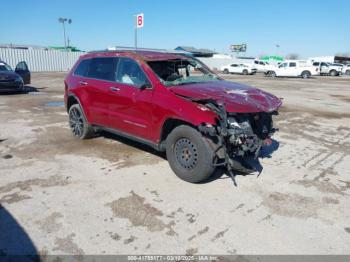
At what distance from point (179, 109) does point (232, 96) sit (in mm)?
768

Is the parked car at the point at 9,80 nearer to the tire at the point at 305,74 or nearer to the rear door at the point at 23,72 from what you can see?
the rear door at the point at 23,72

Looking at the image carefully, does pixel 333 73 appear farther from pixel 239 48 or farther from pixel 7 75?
pixel 239 48

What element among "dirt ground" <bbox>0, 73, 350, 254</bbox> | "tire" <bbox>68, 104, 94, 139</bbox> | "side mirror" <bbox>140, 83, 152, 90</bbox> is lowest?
"dirt ground" <bbox>0, 73, 350, 254</bbox>

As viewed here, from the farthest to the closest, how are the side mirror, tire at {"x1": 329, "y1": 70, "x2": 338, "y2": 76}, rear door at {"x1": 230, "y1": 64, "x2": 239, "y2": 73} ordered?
1. rear door at {"x1": 230, "y1": 64, "x2": 239, "y2": 73}
2. tire at {"x1": 329, "y1": 70, "x2": 338, "y2": 76}
3. the side mirror

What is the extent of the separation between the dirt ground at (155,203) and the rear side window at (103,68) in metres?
1.37

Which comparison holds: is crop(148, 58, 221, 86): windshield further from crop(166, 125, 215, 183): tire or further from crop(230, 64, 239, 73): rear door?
crop(230, 64, 239, 73): rear door

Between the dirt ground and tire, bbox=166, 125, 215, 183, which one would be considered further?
tire, bbox=166, 125, 215, 183

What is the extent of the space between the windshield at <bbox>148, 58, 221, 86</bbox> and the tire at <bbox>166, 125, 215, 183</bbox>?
88cm

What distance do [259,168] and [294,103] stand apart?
29.4 feet

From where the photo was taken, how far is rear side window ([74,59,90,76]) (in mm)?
6454

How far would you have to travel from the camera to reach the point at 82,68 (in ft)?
21.6

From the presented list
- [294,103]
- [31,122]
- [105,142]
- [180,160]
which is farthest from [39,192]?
A: [294,103]

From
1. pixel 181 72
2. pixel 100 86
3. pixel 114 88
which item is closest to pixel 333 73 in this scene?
Result: pixel 181 72

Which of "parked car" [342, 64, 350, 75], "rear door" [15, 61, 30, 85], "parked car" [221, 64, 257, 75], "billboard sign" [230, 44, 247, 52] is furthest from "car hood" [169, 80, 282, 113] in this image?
"billboard sign" [230, 44, 247, 52]
